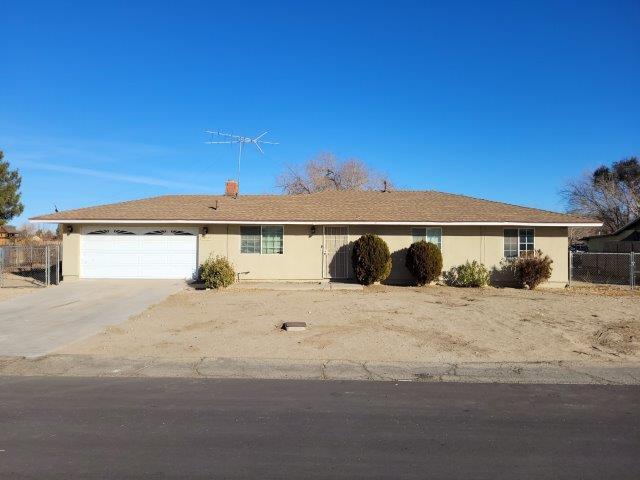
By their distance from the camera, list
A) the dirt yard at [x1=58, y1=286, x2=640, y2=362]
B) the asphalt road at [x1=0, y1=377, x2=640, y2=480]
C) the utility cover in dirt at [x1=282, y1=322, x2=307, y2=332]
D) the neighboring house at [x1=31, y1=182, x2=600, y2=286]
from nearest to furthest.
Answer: the asphalt road at [x1=0, y1=377, x2=640, y2=480]
the dirt yard at [x1=58, y1=286, x2=640, y2=362]
the utility cover in dirt at [x1=282, y1=322, x2=307, y2=332]
the neighboring house at [x1=31, y1=182, x2=600, y2=286]

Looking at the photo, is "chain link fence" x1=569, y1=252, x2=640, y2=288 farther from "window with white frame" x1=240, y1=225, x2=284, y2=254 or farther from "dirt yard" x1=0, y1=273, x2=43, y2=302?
"dirt yard" x1=0, y1=273, x2=43, y2=302

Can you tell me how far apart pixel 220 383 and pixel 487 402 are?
3641 millimetres

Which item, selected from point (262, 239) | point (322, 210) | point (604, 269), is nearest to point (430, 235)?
point (322, 210)

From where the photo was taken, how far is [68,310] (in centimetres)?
1404

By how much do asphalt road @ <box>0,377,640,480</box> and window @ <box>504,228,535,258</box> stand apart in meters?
13.4

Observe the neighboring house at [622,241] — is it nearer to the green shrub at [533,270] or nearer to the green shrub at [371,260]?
the green shrub at [533,270]

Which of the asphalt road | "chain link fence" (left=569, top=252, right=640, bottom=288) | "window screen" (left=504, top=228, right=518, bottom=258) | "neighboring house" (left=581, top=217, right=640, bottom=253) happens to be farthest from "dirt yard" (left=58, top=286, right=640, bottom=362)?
"neighboring house" (left=581, top=217, right=640, bottom=253)

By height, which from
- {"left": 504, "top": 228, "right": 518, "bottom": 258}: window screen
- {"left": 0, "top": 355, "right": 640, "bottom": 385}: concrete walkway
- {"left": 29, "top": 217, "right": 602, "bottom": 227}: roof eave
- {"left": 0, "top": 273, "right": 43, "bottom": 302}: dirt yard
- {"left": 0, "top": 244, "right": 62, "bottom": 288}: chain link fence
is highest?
{"left": 29, "top": 217, "right": 602, "bottom": 227}: roof eave

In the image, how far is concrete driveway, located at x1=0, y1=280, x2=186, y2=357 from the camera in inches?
409

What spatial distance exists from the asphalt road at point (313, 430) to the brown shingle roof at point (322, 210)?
1270 centimetres

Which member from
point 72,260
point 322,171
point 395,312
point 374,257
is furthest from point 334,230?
point 322,171

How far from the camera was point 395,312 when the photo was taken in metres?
13.6

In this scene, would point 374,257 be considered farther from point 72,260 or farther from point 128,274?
point 72,260

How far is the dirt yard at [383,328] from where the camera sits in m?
9.65
